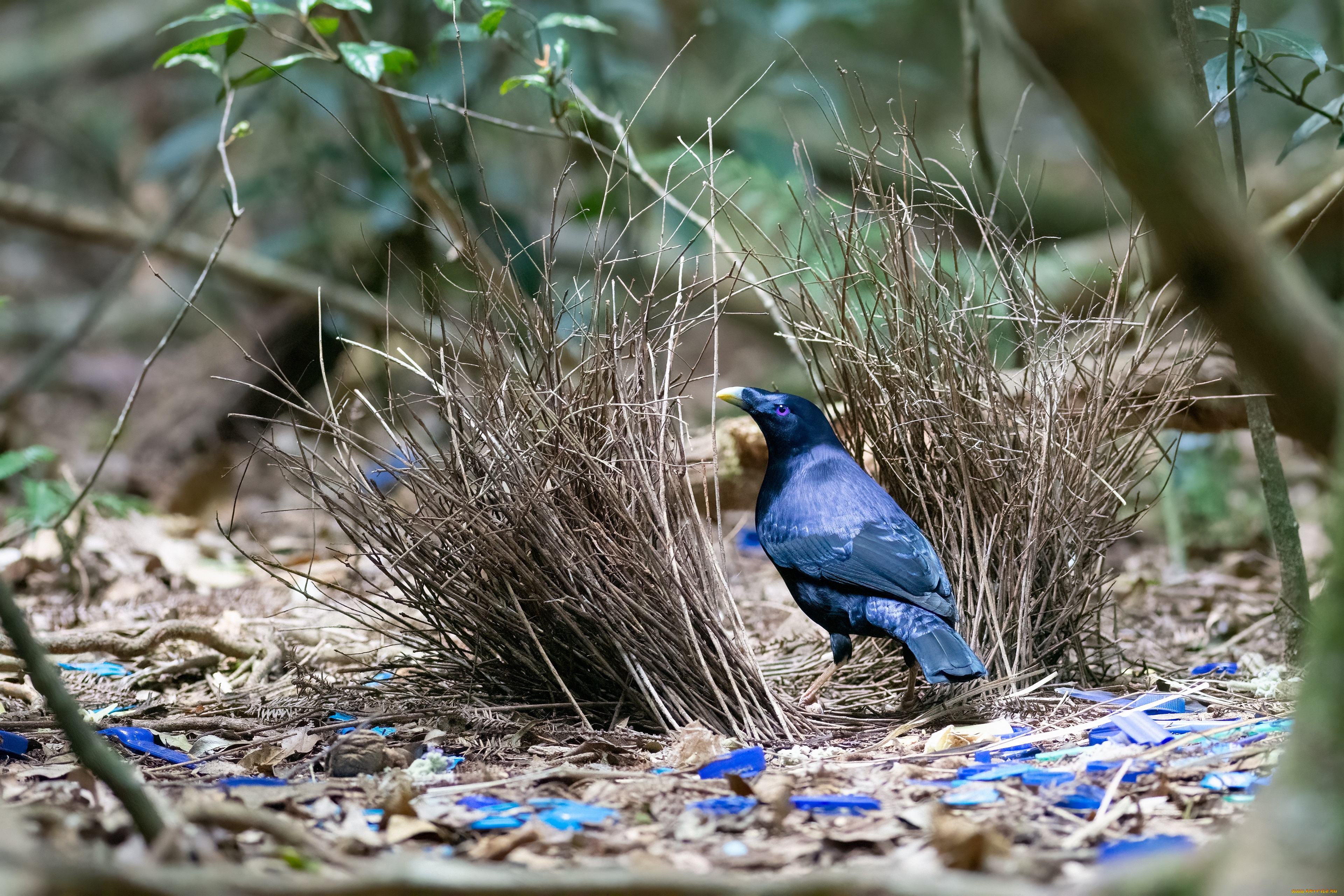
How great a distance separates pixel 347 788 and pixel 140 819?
534 mm

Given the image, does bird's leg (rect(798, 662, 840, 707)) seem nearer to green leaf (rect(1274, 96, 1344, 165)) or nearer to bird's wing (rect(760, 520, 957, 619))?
bird's wing (rect(760, 520, 957, 619))

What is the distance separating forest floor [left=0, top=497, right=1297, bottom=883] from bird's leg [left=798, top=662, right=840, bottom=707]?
0.05 metres

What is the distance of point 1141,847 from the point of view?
1.62 m

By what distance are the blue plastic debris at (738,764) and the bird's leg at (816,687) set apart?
1.51ft

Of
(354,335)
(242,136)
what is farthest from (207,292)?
(242,136)

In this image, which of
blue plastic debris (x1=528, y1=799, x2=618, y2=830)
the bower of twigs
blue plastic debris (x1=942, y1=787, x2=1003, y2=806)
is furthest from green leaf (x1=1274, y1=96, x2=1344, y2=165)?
blue plastic debris (x1=528, y1=799, x2=618, y2=830)

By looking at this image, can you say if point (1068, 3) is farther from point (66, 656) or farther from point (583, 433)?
point (66, 656)

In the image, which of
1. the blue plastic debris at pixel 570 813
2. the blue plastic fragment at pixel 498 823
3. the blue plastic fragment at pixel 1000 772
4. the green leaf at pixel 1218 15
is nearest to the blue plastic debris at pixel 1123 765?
the blue plastic fragment at pixel 1000 772

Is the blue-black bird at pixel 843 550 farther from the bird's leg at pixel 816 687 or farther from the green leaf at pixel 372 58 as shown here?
the green leaf at pixel 372 58

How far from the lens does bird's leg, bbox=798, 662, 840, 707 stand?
8.80 ft

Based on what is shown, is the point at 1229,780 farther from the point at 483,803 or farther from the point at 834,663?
the point at 483,803

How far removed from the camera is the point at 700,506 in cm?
408

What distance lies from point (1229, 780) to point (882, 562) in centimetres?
91

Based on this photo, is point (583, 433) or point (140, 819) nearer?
point (140, 819)
